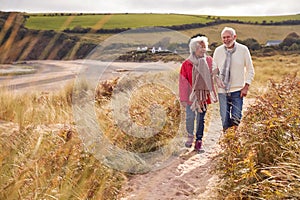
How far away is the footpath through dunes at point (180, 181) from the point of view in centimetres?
416

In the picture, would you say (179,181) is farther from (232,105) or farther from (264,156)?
(232,105)

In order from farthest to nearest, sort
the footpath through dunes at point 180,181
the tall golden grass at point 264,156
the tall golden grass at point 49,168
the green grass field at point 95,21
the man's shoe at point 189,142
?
the man's shoe at point 189,142 < the footpath through dunes at point 180,181 < the tall golden grass at point 264,156 < the tall golden grass at point 49,168 < the green grass field at point 95,21

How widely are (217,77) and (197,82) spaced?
0.34 m

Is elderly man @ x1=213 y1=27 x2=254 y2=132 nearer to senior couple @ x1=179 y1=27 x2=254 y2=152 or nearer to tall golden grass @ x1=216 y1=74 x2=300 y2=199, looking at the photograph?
senior couple @ x1=179 y1=27 x2=254 y2=152

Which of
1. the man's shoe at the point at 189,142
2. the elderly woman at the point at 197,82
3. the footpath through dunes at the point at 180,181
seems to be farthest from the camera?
the man's shoe at the point at 189,142

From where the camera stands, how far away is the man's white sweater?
5.62m

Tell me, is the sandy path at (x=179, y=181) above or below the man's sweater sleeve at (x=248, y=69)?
below

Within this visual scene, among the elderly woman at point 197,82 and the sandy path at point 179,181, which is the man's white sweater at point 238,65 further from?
the sandy path at point 179,181

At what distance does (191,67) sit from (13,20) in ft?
11.3

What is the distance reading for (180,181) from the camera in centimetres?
461

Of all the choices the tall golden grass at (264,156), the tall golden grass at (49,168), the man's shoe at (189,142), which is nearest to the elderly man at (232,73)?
the man's shoe at (189,142)

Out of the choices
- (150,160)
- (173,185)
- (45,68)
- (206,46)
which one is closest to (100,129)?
(150,160)

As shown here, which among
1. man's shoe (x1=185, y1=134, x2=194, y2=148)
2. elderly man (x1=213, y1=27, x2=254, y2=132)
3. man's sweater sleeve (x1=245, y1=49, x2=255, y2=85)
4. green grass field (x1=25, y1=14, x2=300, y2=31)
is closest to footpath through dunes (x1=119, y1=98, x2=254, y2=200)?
man's shoe (x1=185, y1=134, x2=194, y2=148)

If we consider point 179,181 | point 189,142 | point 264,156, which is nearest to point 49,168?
point 179,181
